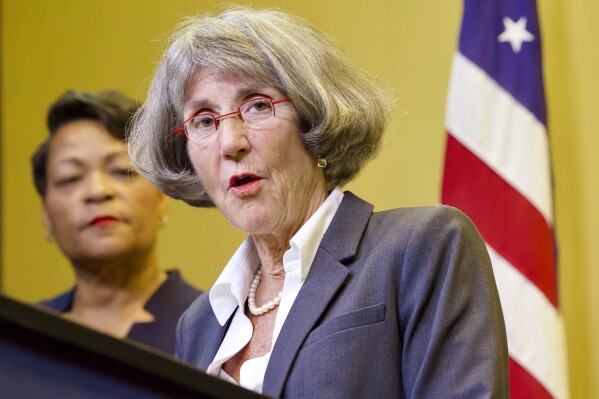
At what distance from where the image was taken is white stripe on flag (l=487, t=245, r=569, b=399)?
2.99 m

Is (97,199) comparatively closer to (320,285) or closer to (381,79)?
(381,79)

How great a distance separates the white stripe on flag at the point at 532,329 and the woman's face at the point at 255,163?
1243mm

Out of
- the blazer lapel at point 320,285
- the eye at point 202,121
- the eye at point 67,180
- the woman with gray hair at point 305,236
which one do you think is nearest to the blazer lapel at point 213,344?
the woman with gray hair at point 305,236

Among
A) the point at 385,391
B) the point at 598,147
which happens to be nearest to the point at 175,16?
the point at 598,147

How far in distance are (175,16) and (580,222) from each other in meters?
2.15

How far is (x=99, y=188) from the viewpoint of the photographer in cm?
349

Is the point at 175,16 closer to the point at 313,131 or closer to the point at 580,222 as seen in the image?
the point at 580,222

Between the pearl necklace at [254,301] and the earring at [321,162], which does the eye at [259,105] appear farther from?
the pearl necklace at [254,301]

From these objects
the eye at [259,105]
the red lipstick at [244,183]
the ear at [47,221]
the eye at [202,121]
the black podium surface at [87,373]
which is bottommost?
the black podium surface at [87,373]

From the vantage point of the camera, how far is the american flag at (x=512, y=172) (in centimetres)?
302

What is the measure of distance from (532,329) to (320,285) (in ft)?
4.69

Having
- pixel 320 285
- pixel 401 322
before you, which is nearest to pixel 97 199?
pixel 320 285

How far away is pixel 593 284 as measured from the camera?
3.37 m

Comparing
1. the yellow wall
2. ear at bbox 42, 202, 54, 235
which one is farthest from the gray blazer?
ear at bbox 42, 202, 54, 235
